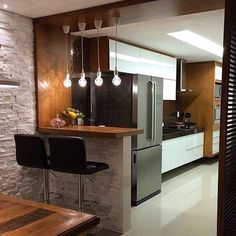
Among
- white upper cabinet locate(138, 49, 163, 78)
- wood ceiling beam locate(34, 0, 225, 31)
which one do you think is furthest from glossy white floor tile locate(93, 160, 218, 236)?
wood ceiling beam locate(34, 0, 225, 31)

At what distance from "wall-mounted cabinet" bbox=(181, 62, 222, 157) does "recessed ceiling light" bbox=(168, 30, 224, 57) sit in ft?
4.20

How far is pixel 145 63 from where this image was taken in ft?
15.8

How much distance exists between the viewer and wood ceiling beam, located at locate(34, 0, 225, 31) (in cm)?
255

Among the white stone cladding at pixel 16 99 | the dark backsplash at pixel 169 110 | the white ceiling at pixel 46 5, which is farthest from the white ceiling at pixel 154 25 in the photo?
the dark backsplash at pixel 169 110

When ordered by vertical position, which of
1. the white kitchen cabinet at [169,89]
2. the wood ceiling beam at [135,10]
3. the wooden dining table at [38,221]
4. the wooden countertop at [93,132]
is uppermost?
the wood ceiling beam at [135,10]

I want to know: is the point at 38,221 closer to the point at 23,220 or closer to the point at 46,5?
the point at 23,220

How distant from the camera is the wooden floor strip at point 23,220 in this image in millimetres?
1385

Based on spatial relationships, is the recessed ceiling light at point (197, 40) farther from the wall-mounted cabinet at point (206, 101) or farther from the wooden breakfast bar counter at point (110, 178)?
the wooden breakfast bar counter at point (110, 178)

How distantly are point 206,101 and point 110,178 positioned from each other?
4.14 metres

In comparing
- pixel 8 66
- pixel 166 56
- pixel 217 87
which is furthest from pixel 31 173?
pixel 217 87

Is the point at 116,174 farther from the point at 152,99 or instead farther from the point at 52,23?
the point at 52,23

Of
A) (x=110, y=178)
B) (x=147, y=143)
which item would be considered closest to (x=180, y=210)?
(x=147, y=143)

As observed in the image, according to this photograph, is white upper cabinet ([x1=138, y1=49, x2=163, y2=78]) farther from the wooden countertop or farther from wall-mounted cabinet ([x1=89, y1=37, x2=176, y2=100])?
the wooden countertop

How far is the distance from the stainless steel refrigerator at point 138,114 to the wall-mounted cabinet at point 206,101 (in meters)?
2.52
